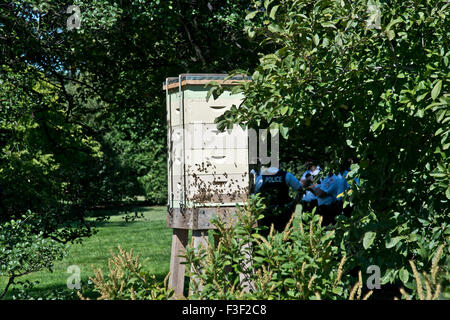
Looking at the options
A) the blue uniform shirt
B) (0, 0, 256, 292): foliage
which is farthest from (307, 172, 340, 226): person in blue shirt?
(0, 0, 256, 292): foliage

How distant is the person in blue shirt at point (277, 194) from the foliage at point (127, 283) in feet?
14.4

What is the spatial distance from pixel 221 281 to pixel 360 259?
3.48 feet

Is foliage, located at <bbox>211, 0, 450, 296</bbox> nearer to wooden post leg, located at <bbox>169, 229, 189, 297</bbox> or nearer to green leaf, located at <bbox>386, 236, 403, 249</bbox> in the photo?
green leaf, located at <bbox>386, 236, 403, 249</bbox>

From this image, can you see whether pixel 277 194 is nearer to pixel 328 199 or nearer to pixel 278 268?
pixel 328 199

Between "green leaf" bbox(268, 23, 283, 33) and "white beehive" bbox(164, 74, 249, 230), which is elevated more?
"green leaf" bbox(268, 23, 283, 33)

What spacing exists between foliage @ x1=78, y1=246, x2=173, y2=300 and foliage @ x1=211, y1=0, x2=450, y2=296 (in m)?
1.20

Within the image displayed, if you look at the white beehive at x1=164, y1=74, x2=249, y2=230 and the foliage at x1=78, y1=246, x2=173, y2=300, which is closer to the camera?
the foliage at x1=78, y1=246, x2=173, y2=300

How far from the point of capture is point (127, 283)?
333 cm

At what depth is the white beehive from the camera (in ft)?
17.1

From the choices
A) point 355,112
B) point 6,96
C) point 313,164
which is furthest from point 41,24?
point 355,112

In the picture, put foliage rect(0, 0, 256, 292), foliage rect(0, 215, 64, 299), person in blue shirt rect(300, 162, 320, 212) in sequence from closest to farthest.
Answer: foliage rect(0, 215, 64, 299), foliage rect(0, 0, 256, 292), person in blue shirt rect(300, 162, 320, 212)
